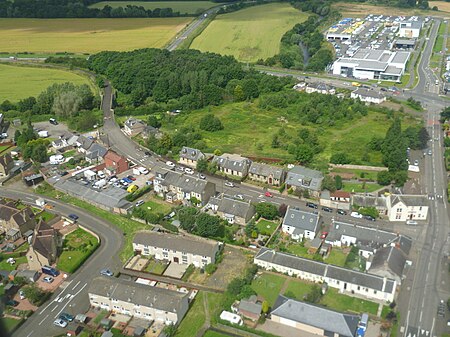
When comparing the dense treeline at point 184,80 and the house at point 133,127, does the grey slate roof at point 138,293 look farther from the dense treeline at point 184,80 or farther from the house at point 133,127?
the dense treeline at point 184,80

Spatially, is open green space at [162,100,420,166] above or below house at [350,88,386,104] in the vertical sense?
below

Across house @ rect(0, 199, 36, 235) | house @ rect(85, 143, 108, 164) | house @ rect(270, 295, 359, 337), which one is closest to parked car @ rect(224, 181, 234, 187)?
house @ rect(85, 143, 108, 164)

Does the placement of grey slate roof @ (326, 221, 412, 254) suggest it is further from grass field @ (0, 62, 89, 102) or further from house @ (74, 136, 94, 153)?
grass field @ (0, 62, 89, 102)

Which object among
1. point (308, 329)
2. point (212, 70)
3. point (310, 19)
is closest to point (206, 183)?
point (308, 329)

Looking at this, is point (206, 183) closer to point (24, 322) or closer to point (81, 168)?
point (81, 168)

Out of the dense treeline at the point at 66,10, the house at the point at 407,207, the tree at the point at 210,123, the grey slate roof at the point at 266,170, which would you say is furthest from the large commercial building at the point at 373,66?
the dense treeline at the point at 66,10

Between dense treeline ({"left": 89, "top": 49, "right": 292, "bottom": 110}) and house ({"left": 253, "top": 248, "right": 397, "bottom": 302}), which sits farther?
dense treeline ({"left": 89, "top": 49, "right": 292, "bottom": 110})
